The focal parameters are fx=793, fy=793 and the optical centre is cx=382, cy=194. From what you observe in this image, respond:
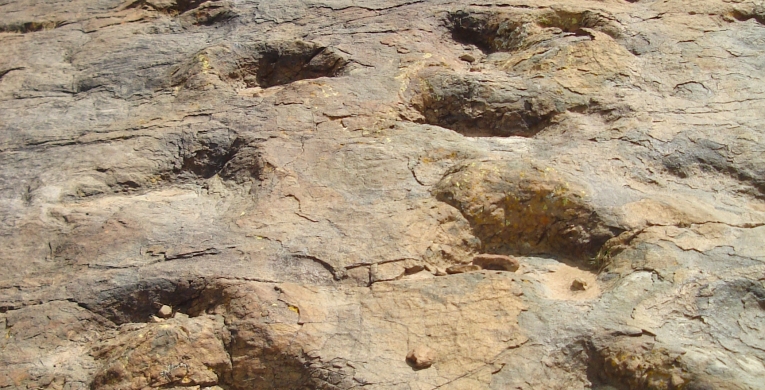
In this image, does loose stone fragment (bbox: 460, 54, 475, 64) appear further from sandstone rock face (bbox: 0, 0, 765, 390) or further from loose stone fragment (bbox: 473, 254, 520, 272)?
loose stone fragment (bbox: 473, 254, 520, 272)

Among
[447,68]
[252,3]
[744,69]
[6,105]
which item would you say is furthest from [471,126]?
[6,105]

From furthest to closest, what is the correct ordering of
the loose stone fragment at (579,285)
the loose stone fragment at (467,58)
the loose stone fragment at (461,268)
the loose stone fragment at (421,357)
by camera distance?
the loose stone fragment at (467,58) < the loose stone fragment at (461,268) < the loose stone fragment at (579,285) < the loose stone fragment at (421,357)

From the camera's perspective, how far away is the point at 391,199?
3807 mm

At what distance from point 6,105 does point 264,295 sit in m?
2.61

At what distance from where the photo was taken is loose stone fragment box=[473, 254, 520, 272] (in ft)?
11.5

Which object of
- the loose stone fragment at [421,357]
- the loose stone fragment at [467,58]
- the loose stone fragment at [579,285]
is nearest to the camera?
the loose stone fragment at [421,357]

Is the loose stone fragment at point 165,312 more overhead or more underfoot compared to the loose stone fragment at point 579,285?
more underfoot

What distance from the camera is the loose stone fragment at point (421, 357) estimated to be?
3.04m

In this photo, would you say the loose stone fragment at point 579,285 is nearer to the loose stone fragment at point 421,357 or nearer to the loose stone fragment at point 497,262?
the loose stone fragment at point 497,262

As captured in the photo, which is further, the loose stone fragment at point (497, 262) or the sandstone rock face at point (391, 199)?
the loose stone fragment at point (497, 262)

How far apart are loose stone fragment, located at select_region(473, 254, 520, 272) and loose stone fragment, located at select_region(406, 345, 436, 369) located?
59 cm

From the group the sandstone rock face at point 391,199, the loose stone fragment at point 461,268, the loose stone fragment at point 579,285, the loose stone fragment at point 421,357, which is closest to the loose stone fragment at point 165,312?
the sandstone rock face at point 391,199

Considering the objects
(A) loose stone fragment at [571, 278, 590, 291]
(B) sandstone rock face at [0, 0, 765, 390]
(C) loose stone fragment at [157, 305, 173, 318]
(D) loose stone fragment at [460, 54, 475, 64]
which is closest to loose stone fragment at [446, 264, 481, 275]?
(B) sandstone rock face at [0, 0, 765, 390]

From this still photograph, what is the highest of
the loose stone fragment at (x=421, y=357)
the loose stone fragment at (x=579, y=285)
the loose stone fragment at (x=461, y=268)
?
the loose stone fragment at (x=579, y=285)
